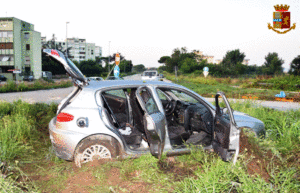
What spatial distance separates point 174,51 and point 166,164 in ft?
277

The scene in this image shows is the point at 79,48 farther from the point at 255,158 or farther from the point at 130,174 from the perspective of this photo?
the point at 255,158

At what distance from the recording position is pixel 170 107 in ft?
17.9

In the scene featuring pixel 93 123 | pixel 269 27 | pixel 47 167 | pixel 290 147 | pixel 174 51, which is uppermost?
pixel 174 51

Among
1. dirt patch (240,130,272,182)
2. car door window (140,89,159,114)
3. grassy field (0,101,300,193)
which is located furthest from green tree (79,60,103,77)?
dirt patch (240,130,272,182)

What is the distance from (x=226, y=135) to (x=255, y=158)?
49 cm

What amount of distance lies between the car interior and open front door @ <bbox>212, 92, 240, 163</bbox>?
1.60 ft

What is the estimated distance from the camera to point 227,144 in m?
3.64

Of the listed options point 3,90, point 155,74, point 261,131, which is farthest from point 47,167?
point 155,74

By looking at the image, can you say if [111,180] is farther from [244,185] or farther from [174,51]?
[174,51]

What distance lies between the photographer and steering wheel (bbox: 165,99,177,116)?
5.42 metres

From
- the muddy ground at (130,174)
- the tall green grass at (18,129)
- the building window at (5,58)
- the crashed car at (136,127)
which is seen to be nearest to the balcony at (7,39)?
the building window at (5,58)

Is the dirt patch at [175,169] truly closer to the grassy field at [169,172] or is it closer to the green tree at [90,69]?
the grassy field at [169,172]

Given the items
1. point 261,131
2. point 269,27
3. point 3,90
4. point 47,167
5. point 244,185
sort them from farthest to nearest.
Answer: point 3,90
point 269,27
point 261,131
point 47,167
point 244,185

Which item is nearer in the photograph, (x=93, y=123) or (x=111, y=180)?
(x=111, y=180)
